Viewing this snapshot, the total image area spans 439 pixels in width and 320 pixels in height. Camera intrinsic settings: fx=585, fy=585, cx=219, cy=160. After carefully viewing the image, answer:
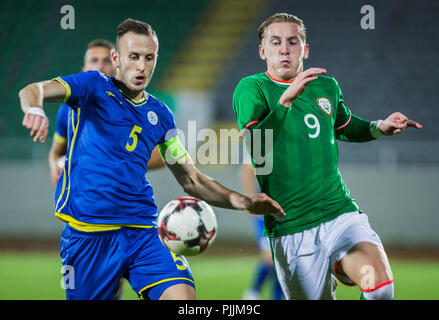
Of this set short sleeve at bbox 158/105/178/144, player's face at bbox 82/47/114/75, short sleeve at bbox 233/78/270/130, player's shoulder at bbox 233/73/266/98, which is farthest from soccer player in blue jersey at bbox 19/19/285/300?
Result: player's face at bbox 82/47/114/75

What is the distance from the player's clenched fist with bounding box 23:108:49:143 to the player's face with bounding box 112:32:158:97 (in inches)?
40.7

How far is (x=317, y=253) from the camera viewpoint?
3881 millimetres

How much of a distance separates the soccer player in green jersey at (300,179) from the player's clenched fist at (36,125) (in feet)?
4.39

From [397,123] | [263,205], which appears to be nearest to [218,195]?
[263,205]

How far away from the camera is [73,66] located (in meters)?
15.5

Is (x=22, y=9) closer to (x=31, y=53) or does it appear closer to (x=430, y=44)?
(x=31, y=53)

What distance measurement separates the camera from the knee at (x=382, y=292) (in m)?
3.49

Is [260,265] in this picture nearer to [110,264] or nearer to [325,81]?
[325,81]

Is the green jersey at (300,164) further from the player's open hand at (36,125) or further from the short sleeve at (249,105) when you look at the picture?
the player's open hand at (36,125)

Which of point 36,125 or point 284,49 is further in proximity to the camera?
point 284,49

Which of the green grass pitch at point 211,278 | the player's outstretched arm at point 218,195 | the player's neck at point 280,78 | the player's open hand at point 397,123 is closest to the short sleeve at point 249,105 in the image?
the player's neck at point 280,78

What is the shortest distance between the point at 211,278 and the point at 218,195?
523 cm
